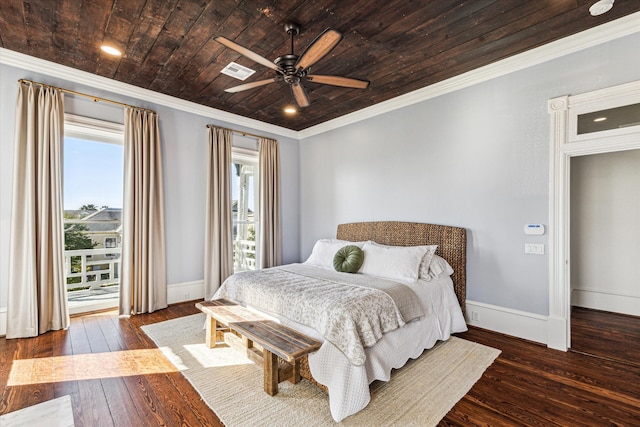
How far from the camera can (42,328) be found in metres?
3.25

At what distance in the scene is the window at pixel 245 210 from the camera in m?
5.30

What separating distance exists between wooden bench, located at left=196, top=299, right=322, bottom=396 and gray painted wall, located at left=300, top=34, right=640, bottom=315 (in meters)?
2.36

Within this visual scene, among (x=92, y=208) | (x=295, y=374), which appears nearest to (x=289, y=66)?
(x=295, y=374)

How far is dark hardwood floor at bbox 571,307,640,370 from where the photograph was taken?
2.80m

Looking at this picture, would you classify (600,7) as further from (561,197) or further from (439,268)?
(439,268)

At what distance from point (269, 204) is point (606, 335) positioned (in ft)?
15.7

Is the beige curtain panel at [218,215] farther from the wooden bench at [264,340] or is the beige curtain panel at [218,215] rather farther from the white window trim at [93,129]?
the wooden bench at [264,340]

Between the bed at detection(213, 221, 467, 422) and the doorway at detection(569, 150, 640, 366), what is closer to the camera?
the bed at detection(213, 221, 467, 422)

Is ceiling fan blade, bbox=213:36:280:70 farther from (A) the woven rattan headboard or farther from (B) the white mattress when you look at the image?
(A) the woven rattan headboard

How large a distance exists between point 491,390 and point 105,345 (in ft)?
11.5

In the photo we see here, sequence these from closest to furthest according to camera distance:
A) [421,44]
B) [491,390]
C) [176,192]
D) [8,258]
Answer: [491,390] → [421,44] → [8,258] → [176,192]

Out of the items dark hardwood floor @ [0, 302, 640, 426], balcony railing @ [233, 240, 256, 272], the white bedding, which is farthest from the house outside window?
the white bedding

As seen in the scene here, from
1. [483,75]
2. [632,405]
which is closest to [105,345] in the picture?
[632,405]

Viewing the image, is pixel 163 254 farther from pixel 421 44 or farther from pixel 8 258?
pixel 421 44
